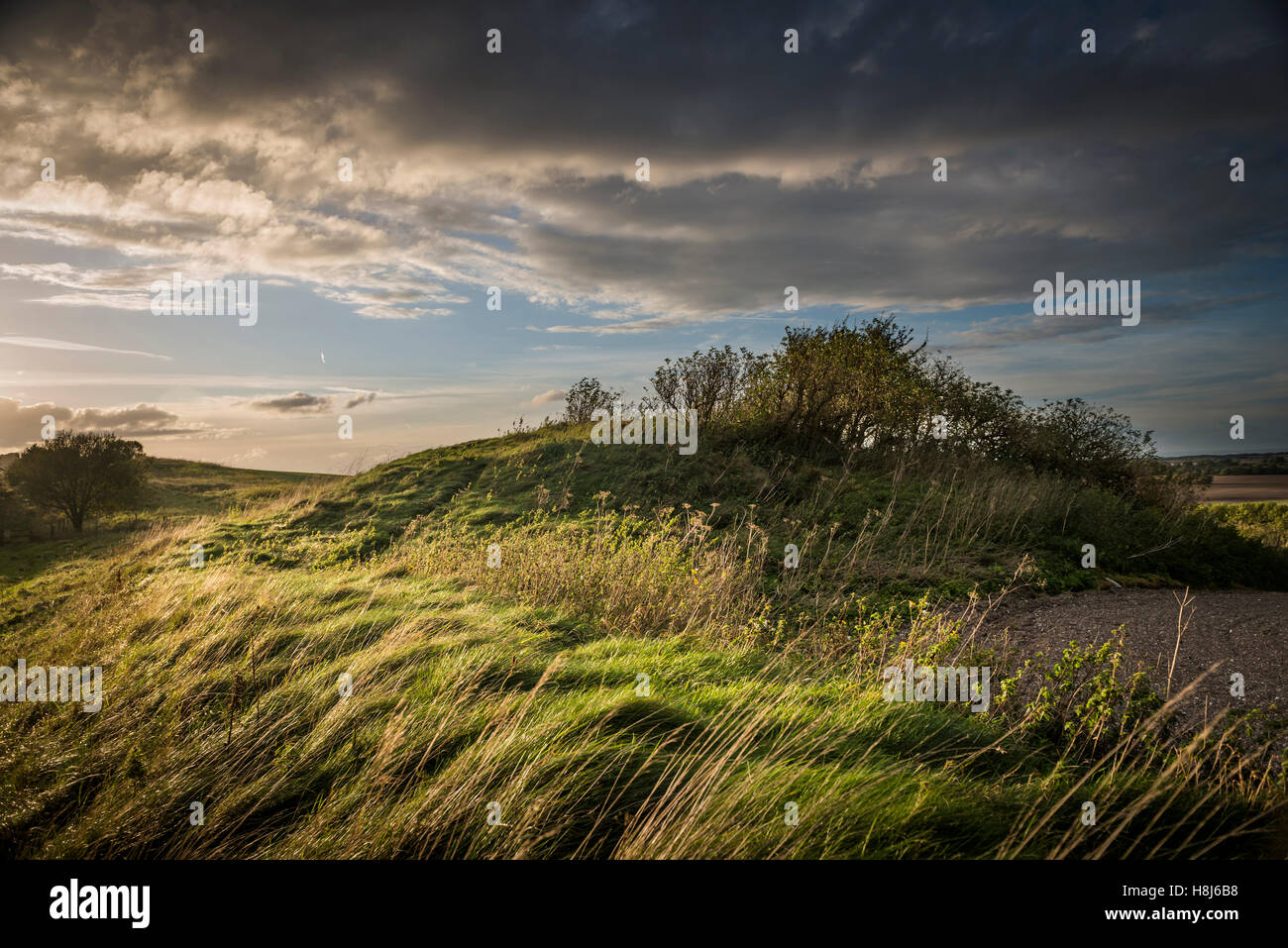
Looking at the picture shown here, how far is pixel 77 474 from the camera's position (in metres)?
25.2

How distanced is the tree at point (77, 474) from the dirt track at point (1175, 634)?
102 ft

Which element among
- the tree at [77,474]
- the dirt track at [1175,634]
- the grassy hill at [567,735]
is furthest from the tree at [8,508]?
the dirt track at [1175,634]

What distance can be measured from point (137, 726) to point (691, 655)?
12.3 ft

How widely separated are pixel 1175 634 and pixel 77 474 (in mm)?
33617

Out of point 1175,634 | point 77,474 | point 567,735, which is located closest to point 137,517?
point 77,474

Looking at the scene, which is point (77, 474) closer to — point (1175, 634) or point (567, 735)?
point (567, 735)

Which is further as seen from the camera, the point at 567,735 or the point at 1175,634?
the point at 1175,634

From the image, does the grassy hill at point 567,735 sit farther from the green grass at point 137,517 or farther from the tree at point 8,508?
the tree at point 8,508

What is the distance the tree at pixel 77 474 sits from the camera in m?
24.2

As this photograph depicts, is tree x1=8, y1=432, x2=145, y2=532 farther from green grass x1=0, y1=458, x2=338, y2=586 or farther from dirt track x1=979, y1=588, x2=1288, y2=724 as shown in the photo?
dirt track x1=979, y1=588, x2=1288, y2=724

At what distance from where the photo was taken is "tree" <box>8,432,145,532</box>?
24203mm

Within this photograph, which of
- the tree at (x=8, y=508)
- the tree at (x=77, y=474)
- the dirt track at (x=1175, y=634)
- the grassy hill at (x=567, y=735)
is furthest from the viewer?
the tree at (x=77, y=474)
